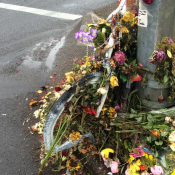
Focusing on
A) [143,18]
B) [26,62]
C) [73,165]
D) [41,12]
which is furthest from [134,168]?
→ [41,12]

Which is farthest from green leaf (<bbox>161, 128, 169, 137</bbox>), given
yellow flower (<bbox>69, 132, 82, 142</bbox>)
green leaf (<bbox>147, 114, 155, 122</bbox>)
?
yellow flower (<bbox>69, 132, 82, 142</bbox>)

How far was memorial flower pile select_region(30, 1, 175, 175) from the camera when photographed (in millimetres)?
2223

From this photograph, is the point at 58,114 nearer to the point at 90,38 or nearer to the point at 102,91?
the point at 102,91

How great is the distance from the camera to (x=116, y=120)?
2428 millimetres

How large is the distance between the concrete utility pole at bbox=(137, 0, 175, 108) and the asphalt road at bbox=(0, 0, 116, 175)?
1.39m

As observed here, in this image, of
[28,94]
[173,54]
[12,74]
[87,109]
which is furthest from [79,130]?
[12,74]

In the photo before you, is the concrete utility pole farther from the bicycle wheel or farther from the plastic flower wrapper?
the bicycle wheel

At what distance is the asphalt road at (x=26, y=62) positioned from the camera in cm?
273

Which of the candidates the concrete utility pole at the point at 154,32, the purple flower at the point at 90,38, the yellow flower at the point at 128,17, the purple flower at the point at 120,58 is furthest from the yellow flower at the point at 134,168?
the yellow flower at the point at 128,17

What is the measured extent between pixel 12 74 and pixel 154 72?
270 cm

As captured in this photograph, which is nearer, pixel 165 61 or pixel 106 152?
pixel 165 61

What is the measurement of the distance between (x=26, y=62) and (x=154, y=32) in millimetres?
2957

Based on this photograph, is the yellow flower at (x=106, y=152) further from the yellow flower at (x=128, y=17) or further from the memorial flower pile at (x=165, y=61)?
the yellow flower at (x=128, y=17)

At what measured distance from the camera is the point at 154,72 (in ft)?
7.30
